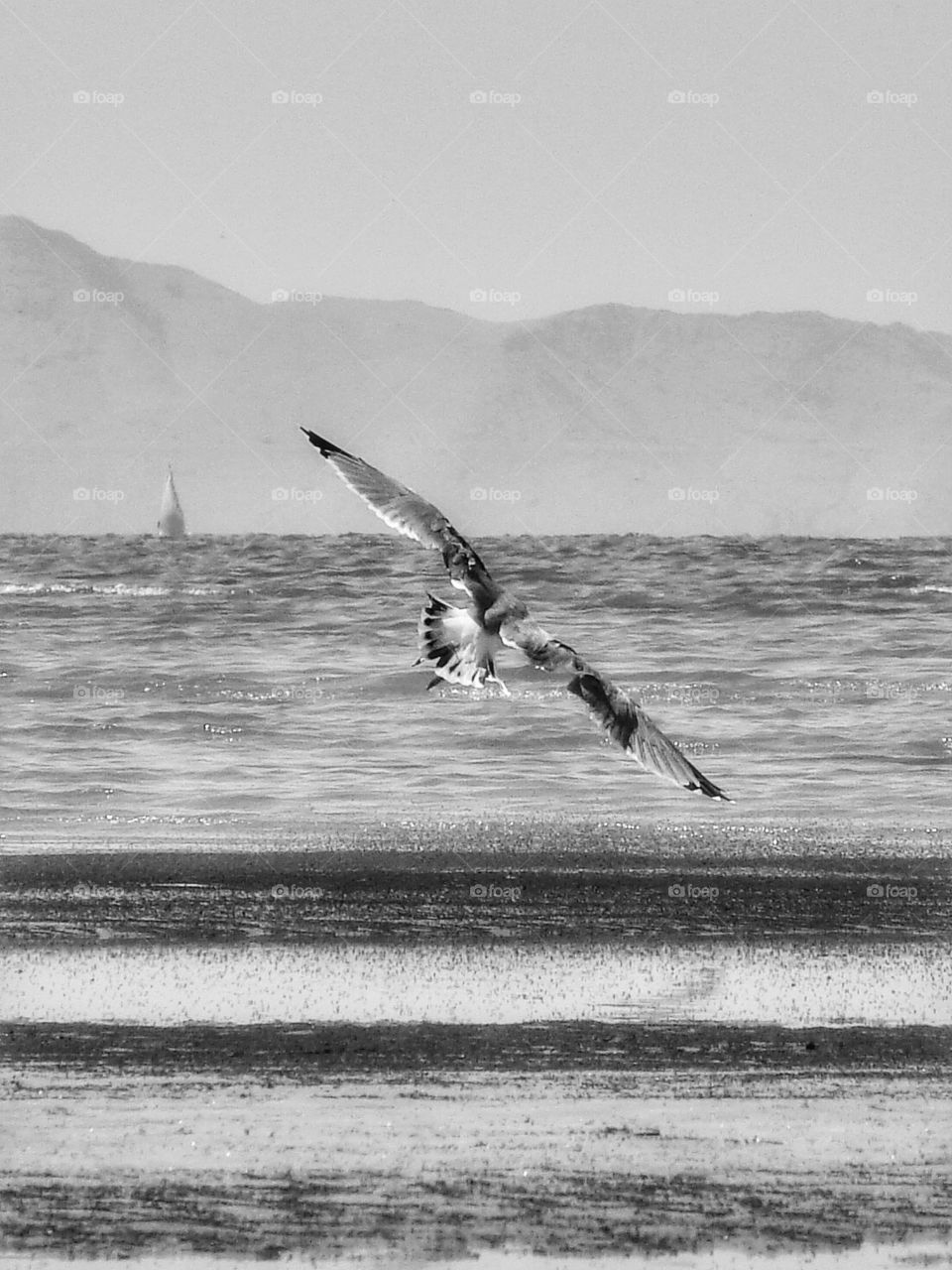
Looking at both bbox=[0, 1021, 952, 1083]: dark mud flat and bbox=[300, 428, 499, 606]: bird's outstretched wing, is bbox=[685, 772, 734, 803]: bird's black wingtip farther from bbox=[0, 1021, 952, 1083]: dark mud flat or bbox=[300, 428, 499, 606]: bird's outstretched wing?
bbox=[0, 1021, 952, 1083]: dark mud flat

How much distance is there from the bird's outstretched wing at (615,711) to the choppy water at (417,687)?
9.41ft

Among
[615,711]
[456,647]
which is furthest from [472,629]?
[615,711]

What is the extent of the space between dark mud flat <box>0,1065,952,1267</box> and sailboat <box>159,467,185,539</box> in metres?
6.59

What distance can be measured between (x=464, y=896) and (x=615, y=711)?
1855mm

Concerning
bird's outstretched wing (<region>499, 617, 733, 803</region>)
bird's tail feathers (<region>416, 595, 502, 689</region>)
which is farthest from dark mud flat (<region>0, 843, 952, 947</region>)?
bird's outstretched wing (<region>499, 617, 733, 803</region>)
